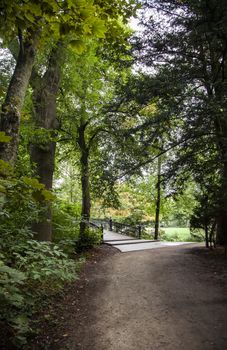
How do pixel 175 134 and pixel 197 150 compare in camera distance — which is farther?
pixel 175 134

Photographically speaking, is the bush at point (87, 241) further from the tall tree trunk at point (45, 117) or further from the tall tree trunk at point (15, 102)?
the tall tree trunk at point (15, 102)

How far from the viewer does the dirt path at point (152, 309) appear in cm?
396

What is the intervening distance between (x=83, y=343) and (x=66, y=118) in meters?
9.46

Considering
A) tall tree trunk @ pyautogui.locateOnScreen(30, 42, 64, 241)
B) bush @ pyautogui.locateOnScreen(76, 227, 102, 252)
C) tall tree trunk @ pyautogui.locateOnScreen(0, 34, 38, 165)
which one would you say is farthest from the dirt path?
bush @ pyautogui.locateOnScreen(76, 227, 102, 252)

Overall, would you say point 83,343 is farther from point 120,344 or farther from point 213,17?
point 213,17

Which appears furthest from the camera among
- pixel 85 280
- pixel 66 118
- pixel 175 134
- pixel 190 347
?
pixel 66 118

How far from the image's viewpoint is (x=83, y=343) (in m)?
3.93

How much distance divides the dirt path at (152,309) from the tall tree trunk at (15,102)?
2815mm

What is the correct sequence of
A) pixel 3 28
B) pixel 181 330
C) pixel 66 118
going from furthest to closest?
pixel 66 118 < pixel 181 330 < pixel 3 28

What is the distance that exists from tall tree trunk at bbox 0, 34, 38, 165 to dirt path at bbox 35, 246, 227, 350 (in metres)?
2.82

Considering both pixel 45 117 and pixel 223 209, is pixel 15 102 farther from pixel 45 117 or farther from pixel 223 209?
pixel 223 209

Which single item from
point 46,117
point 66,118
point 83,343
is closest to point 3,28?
point 83,343

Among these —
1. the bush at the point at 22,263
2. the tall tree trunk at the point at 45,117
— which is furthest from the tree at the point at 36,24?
the tall tree trunk at the point at 45,117

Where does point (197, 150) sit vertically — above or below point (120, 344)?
above
